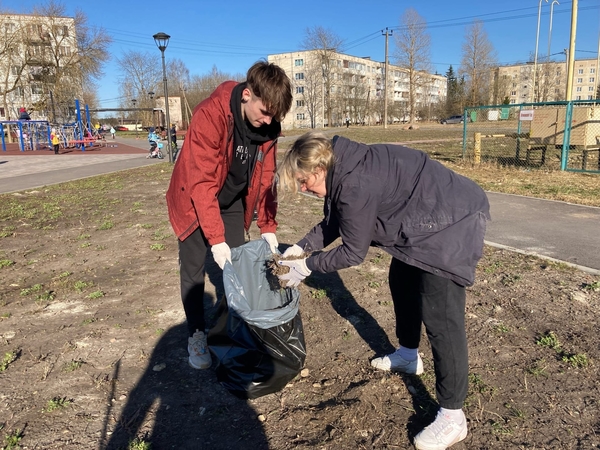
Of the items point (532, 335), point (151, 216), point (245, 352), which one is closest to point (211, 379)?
point (245, 352)

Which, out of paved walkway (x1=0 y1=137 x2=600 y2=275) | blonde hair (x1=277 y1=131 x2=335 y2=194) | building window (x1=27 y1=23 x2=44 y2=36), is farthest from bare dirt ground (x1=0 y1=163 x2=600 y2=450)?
building window (x1=27 y1=23 x2=44 y2=36)

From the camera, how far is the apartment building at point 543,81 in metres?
57.9

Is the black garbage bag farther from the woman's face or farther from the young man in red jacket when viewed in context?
the woman's face

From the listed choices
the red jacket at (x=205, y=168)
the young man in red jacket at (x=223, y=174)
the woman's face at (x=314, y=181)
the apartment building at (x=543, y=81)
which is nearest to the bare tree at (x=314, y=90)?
the apartment building at (x=543, y=81)

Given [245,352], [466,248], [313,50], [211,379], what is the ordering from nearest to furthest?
[466,248] → [245,352] → [211,379] → [313,50]

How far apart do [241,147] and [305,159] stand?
2.51 feet

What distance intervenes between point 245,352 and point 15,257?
4.04m

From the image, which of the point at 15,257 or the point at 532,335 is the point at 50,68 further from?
the point at 532,335

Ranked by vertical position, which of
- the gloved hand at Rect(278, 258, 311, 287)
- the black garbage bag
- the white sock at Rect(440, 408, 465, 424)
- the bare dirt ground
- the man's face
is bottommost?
the bare dirt ground

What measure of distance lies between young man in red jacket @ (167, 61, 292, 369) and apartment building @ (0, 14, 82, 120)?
37.7 m

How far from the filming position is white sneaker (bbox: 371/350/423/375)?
2674mm

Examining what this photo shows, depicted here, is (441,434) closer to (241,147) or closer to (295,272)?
(295,272)

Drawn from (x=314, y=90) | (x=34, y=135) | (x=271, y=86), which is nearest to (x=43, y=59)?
(x=34, y=135)

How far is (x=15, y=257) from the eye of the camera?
512cm
